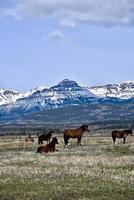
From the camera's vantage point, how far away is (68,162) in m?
30.4

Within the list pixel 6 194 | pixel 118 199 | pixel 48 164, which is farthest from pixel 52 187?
pixel 48 164

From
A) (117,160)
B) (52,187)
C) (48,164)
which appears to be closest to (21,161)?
(48,164)

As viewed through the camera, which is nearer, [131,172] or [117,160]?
[131,172]

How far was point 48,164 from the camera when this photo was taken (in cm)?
2983

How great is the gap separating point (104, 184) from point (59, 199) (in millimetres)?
3420

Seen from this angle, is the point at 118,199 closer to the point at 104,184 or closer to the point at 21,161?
the point at 104,184

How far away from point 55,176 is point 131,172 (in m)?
3.76

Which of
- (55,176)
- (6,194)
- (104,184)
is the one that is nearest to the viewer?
(6,194)

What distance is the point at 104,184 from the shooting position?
21.6 metres

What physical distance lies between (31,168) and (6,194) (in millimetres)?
7793

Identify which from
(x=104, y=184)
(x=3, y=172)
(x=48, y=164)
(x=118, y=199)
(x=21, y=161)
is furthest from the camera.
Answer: (x=21, y=161)

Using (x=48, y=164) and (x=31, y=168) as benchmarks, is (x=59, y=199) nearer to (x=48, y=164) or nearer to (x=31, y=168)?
(x=31, y=168)

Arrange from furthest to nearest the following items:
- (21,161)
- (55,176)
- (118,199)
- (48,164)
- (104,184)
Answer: (21,161) < (48,164) < (55,176) < (104,184) < (118,199)

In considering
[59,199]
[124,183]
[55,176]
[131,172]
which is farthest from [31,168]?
[59,199]
